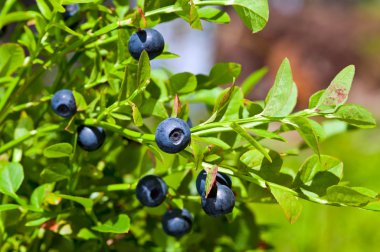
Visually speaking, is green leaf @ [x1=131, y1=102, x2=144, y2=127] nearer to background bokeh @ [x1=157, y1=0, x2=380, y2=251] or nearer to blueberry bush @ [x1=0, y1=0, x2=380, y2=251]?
blueberry bush @ [x1=0, y1=0, x2=380, y2=251]

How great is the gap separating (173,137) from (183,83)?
173mm

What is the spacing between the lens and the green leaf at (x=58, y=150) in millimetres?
639

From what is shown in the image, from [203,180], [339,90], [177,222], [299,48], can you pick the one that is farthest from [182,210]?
[299,48]

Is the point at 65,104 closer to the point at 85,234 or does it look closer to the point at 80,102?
the point at 80,102

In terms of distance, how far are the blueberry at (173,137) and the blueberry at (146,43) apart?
0.09 metres

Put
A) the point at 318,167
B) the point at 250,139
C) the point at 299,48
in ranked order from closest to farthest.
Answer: the point at 250,139
the point at 318,167
the point at 299,48

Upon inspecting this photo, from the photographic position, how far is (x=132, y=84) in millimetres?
599

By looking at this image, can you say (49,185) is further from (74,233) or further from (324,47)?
(324,47)

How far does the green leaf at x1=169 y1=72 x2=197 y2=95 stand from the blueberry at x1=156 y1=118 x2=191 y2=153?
147mm

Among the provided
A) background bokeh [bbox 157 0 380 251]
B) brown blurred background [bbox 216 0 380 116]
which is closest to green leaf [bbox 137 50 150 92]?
background bokeh [bbox 157 0 380 251]

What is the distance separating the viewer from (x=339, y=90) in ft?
1.94

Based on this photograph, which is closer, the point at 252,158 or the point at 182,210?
the point at 252,158

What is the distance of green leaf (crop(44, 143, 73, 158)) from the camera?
0.64m

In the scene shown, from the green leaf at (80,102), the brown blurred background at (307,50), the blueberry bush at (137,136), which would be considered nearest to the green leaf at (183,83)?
the blueberry bush at (137,136)
